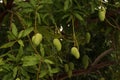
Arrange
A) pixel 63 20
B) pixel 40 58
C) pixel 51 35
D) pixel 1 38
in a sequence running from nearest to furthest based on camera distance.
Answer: pixel 40 58, pixel 51 35, pixel 63 20, pixel 1 38

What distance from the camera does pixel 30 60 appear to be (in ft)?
5.90

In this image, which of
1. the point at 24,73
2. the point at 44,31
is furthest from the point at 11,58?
the point at 44,31

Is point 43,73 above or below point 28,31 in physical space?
below

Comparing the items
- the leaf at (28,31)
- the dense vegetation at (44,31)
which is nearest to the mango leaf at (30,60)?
the dense vegetation at (44,31)

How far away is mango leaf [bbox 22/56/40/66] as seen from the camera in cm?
180

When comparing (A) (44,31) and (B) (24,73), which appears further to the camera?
(A) (44,31)

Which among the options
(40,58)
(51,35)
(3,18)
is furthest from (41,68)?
(3,18)

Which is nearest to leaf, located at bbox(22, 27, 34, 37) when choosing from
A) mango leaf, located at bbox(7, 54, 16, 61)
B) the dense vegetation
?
the dense vegetation

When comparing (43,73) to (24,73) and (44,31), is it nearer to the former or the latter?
(24,73)

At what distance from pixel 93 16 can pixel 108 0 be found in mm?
148

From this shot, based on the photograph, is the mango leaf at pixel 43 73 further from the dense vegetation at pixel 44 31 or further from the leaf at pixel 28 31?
the leaf at pixel 28 31

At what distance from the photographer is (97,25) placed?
2.48 m

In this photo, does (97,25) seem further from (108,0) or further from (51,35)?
(51,35)

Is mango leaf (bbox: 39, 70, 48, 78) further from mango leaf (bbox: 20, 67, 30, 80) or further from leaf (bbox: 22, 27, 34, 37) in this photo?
leaf (bbox: 22, 27, 34, 37)
